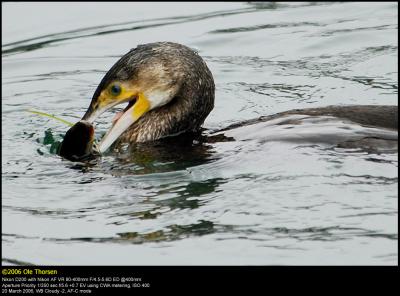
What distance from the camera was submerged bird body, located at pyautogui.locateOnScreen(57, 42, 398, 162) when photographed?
674 centimetres

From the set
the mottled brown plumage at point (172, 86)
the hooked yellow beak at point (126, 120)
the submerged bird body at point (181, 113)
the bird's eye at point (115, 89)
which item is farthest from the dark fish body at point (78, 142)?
the mottled brown plumage at point (172, 86)

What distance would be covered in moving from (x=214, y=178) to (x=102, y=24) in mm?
5869

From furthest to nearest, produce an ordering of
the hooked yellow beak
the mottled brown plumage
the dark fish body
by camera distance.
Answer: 1. the mottled brown plumage
2. the hooked yellow beak
3. the dark fish body

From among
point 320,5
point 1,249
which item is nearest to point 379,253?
point 1,249

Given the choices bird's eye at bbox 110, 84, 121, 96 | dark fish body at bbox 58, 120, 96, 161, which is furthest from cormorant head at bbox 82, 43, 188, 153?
dark fish body at bbox 58, 120, 96, 161

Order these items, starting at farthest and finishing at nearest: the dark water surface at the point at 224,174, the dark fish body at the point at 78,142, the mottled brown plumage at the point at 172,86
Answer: the mottled brown plumage at the point at 172,86, the dark fish body at the point at 78,142, the dark water surface at the point at 224,174

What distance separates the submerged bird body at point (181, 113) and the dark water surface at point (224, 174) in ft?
0.41

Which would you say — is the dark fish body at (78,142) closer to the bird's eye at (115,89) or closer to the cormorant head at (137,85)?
the cormorant head at (137,85)

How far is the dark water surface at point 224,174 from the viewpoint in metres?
5.50

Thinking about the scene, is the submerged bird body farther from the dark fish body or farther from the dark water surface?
the dark water surface

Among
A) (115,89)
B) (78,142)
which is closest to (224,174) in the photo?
(78,142)

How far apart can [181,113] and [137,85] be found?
0.45m

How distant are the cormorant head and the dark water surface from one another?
27 cm
